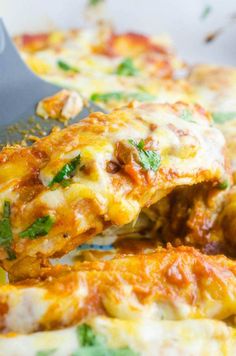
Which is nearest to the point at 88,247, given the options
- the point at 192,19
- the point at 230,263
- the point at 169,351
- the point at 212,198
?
the point at 212,198

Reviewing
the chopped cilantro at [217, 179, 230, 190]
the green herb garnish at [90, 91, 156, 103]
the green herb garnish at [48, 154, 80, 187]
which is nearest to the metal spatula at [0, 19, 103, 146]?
the green herb garnish at [90, 91, 156, 103]

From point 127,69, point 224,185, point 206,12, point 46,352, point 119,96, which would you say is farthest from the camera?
point 206,12

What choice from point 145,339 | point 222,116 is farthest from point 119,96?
point 145,339

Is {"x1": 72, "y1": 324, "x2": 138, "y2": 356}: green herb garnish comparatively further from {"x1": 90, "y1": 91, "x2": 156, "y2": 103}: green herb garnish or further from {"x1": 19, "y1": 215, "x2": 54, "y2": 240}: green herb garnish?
{"x1": 90, "y1": 91, "x2": 156, "y2": 103}: green herb garnish

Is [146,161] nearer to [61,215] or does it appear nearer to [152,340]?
[61,215]

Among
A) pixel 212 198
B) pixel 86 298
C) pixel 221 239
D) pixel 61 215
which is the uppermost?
pixel 61 215

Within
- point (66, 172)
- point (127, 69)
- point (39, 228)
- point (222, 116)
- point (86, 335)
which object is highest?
point (66, 172)

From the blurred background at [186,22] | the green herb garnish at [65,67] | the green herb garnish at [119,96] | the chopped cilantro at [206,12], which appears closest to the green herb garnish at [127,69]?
the green herb garnish at [65,67]

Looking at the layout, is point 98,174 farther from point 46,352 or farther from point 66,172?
point 46,352
